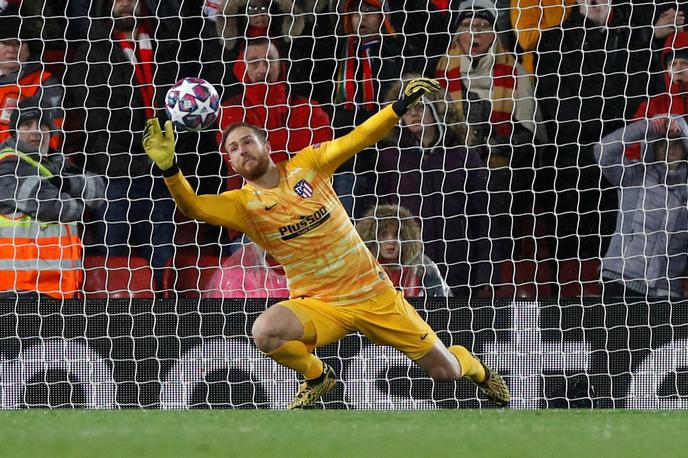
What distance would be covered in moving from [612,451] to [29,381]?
4.11m

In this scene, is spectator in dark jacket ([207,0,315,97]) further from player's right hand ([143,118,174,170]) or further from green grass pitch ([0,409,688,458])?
green grass pitch ([0,409,688,458])

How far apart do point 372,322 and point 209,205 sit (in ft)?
3.48

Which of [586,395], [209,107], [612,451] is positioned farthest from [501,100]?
[612,451]

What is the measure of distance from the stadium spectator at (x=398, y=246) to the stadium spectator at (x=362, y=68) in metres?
0.42

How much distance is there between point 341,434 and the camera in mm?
5414

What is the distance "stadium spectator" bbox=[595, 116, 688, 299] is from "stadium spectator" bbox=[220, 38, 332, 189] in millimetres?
2044

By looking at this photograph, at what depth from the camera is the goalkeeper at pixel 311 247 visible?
6273 millimetres

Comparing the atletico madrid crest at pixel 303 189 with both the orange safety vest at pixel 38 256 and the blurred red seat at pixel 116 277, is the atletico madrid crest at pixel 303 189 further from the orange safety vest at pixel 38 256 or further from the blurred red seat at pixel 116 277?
the orange safety vest at pixel 38 256

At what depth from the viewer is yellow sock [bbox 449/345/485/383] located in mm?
6734

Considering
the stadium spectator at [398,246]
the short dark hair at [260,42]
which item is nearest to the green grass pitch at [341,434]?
the stadium spectator at [398,246]

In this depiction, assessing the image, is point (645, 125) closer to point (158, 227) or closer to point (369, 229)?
point (369, 229)

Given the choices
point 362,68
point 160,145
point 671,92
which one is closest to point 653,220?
point 671,92

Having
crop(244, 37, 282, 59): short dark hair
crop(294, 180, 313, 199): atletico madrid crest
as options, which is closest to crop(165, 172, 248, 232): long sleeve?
crop(294, 180, 313, 199): atletico madrid crest

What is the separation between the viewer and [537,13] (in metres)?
8.39
